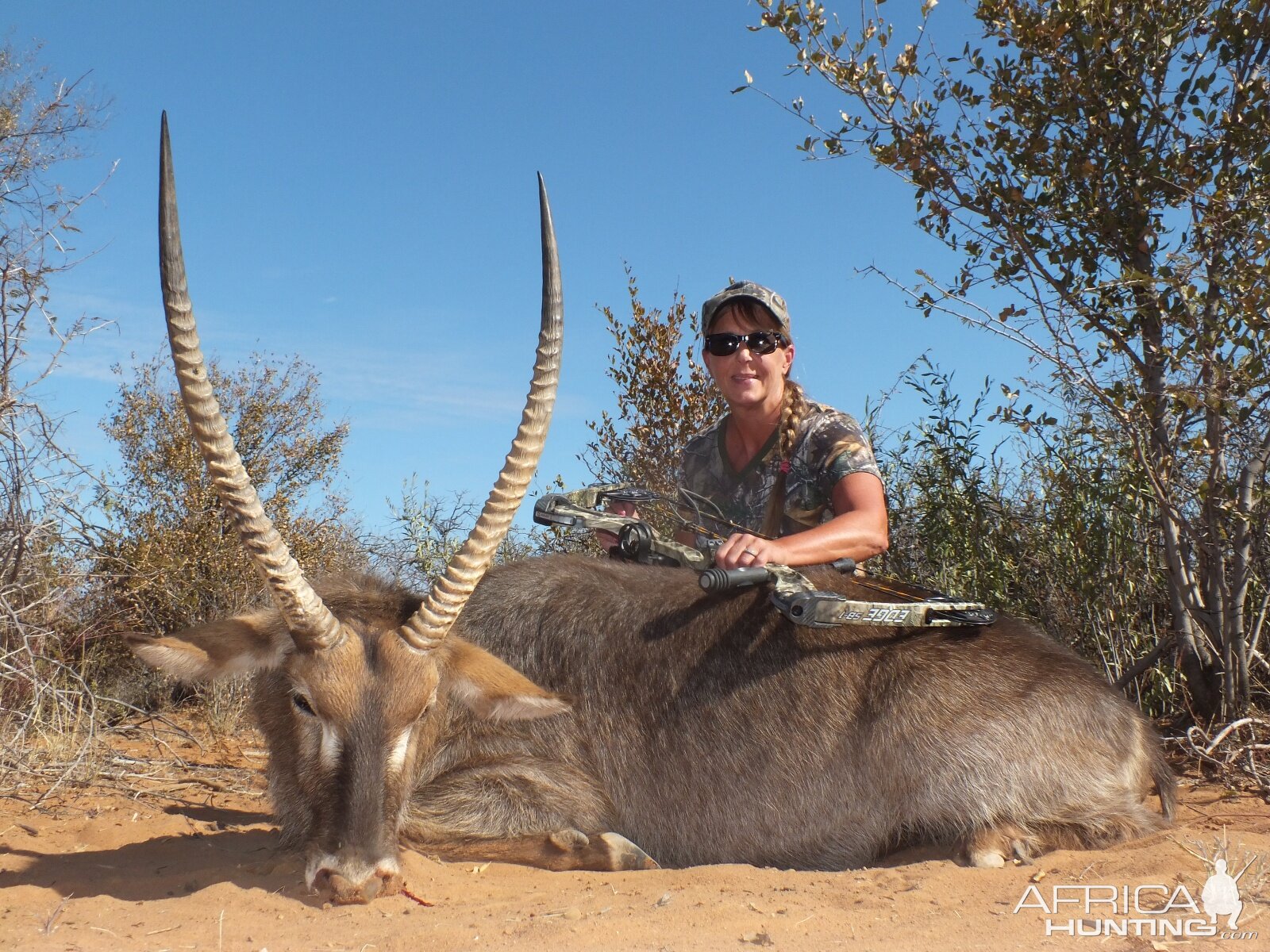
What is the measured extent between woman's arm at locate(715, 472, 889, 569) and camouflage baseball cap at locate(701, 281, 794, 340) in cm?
108

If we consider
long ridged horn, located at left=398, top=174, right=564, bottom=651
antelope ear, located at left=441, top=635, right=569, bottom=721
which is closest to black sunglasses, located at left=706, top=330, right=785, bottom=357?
long ridged horn, located at left=398, top=174, right=564, bottom=651

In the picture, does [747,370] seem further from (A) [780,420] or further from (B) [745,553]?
(B) [745,553]

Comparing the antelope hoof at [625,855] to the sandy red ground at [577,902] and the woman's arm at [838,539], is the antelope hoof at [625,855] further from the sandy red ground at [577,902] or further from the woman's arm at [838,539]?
the woman's arm at [838,539]

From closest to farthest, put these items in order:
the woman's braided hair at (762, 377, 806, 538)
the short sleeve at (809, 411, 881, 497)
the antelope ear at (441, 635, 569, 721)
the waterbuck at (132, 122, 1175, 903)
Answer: the waterbuck at (132, 122, 1175, 903), the antelope ear at (441, 635, 569, 721), the short sleeve at (809, 411, 881, 497), the woman's braided hair at (762, 377, 806, 538)

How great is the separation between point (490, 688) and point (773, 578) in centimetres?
127

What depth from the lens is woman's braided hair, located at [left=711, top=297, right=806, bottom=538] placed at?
20.4 feet

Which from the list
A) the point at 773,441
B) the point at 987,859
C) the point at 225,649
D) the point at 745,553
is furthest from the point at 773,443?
the point at 225,649

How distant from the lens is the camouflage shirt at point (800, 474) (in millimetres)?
5934

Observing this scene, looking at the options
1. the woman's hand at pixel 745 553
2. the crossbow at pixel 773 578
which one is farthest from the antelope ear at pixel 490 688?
the woman's hand at pixel 745 553

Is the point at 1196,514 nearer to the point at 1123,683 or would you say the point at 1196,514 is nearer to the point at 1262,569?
the point at 1262,569

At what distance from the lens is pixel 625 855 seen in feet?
14.8

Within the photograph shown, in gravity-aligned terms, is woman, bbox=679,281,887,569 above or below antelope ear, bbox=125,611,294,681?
above

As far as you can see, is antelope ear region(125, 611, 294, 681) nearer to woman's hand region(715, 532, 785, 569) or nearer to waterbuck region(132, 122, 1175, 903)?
waterbuck region(132, 122, 1175, 903)

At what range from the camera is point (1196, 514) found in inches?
259
